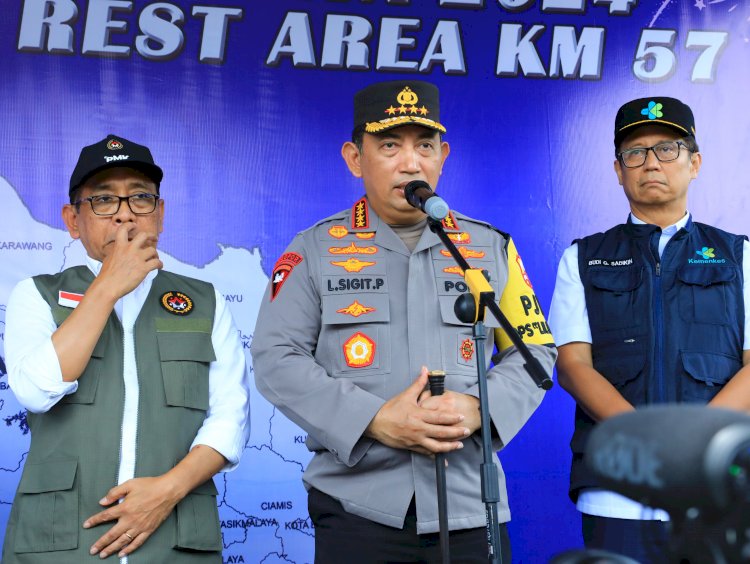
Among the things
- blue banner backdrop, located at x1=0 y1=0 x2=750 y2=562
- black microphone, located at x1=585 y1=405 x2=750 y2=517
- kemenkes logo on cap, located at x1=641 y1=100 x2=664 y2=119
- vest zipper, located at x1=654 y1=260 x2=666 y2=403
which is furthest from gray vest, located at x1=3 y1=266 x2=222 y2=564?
black microphone, located at x1=585 y1=405 x2=750 y2=517

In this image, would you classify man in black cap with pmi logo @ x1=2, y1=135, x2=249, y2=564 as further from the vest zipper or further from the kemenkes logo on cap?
the kemenkes logo on cap

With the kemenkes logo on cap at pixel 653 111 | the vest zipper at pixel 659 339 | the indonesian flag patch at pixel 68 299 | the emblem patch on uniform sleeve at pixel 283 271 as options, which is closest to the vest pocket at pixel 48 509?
the indonesian flag patch at pixel 68 299

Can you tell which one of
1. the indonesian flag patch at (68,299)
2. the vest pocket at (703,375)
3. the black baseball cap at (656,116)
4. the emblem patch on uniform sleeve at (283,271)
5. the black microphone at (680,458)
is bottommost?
the black microphone at (680,458)

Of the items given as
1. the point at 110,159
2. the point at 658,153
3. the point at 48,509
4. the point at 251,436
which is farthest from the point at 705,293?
the point at 48,509

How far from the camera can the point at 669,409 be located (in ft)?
2.57

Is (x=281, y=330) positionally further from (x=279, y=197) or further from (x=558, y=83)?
(x=558, y=83)

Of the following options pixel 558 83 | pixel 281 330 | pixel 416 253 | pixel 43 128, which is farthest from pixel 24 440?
pixel 558 83

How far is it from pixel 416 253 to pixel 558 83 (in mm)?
1723

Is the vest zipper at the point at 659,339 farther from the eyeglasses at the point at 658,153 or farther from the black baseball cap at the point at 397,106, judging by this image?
the black baseball cap at the point at 397,106

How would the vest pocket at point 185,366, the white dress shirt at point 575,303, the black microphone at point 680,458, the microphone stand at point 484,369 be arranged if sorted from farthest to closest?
1. the white dress shirt at point 575,303
2. the vest pocket at point 185,366
3. the microphone stand at point 484,369
4. the black microphone at point 680,458

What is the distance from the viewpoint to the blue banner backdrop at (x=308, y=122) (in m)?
3.73

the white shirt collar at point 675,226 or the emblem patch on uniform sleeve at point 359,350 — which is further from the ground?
the white shirt collar at point 675,226

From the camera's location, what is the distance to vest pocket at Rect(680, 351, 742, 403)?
294 centimetres

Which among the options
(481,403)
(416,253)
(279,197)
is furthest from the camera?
(279,197)
